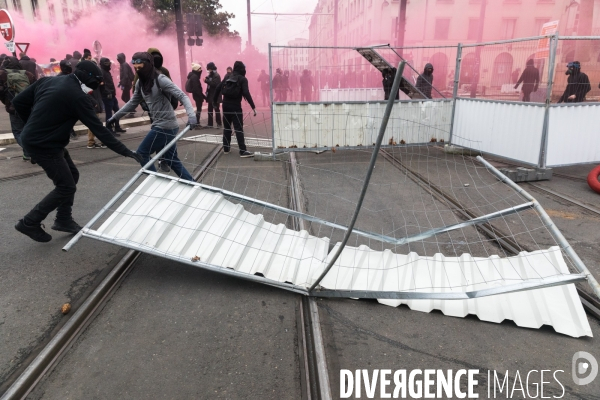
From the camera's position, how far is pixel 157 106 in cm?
546

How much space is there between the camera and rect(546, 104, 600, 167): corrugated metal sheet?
7039mm

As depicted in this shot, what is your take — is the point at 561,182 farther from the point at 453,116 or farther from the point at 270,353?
the point at 270,353

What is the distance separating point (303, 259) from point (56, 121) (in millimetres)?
2747

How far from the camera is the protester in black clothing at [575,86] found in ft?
28.8

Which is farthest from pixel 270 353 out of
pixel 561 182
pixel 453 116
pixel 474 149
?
pixel 453 116

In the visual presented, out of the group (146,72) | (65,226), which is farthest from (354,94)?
(65,226)

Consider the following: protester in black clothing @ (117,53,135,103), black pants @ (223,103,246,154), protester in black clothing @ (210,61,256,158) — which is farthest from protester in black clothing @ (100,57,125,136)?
protester in black clothing @ (210,61,256,158)

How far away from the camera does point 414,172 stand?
299 inches

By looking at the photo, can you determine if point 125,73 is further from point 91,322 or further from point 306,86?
point 91,322

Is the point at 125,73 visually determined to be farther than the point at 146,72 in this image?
Yes

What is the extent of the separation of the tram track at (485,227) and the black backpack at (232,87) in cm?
377

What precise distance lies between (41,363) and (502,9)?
3706cm

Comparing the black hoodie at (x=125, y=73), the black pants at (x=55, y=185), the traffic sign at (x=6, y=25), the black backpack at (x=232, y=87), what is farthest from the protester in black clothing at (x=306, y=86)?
the black pants at (x=55, y=185)

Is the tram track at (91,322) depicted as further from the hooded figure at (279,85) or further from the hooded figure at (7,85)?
the hooded figure at (279,85)
